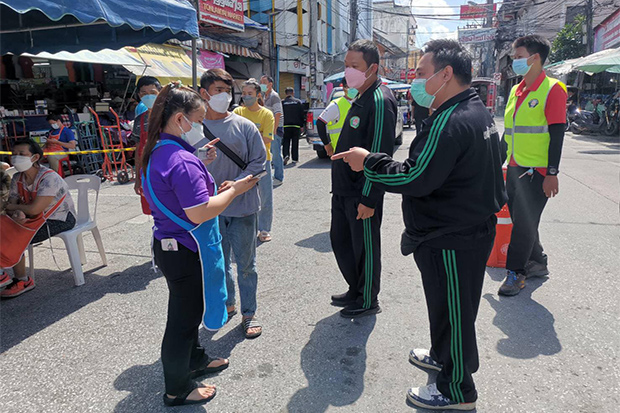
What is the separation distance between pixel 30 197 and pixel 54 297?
3.12 ft

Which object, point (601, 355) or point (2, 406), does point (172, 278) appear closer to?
point (2, 406)

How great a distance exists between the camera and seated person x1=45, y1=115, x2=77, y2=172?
8891mm

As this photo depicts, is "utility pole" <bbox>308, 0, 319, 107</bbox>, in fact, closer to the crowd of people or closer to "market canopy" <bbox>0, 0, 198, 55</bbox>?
"market canopy" <bbox>0, 0, 198, 55</bbox>

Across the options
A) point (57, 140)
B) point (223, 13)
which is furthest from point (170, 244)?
point (223, 13)

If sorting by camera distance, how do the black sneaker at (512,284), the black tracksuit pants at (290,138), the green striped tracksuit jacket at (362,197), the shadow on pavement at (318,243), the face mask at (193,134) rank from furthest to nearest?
the black tracksuit pants at (290,138)
the shadow on pavement at (318,243)
the black sneaker at (512,284)
the green striped tracksuit jacket at (362,197)
the face mask at (193,134)

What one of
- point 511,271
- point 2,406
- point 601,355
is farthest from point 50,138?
point 601,355

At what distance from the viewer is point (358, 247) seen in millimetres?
3352

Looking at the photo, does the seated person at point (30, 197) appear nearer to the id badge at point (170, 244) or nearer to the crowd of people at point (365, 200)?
the crowd of people at point (365, 200)

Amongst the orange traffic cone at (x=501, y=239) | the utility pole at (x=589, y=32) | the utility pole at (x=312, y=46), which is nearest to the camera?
the orange traffic cone at (x=501, y=239)

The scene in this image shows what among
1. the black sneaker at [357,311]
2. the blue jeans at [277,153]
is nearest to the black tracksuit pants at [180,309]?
the black sneaker at [357,311]

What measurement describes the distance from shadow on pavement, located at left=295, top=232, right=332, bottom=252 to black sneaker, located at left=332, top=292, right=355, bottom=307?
4.68 feet

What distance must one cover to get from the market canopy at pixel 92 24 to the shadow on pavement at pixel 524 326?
411 centimetres

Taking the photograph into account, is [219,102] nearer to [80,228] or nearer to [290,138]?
[80,228]

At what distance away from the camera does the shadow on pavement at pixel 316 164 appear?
1098cm
